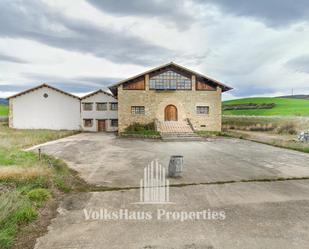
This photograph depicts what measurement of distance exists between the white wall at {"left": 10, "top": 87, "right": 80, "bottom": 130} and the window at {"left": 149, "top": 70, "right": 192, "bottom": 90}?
39.9 feet

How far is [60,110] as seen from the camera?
1140 inches

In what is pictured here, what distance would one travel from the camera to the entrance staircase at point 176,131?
722 inches

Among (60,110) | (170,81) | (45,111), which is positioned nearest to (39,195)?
(170,81)

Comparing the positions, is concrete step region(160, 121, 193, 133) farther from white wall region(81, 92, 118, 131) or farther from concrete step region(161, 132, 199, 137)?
white wall region(81, 92, 118, 131)

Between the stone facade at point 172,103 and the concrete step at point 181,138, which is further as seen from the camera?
the stone facade at point 172,103

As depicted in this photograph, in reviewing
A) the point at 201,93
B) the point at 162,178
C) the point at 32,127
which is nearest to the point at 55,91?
the point at 32,127

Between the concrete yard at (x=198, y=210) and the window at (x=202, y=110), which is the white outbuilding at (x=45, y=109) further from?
the concrete yard at (x=198, y=210)

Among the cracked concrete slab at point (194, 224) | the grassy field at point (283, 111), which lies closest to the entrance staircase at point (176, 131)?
the cracked concrete slab at point (194, 224)

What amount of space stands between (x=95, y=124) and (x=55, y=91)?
668 centimetres

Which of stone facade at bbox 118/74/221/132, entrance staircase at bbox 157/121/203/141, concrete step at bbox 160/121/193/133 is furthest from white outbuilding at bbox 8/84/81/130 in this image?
entrance staircase at bbox 157/121/203/141

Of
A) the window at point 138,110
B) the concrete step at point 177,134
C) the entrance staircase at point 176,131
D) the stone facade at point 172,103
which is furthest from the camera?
the window at point 138,110

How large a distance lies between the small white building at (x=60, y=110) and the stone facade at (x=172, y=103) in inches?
297

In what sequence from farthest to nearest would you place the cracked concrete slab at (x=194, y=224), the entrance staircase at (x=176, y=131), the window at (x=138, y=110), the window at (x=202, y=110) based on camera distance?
the window at (x=202, y=110) → the window at (x=138, y=110) → the entrance staircase at (x=176, y=131) → the cracked concrete slab at (x=194, y=224)

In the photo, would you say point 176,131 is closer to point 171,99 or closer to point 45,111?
point 171,99
